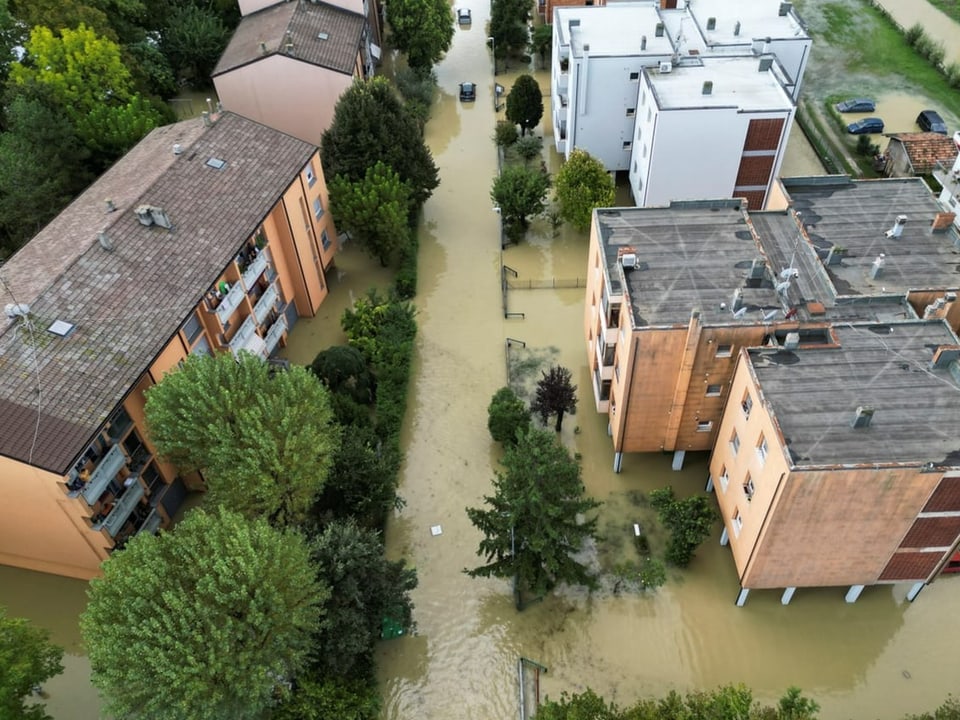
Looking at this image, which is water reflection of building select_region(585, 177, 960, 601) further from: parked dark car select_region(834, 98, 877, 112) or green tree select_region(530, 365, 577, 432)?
parked dark car select_region(834, 98, 877, 112)

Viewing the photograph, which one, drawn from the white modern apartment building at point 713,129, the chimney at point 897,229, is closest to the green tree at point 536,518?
the chimney at point 897,229

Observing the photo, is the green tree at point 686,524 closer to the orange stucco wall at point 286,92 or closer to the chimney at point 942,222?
the chimney at point 942,222

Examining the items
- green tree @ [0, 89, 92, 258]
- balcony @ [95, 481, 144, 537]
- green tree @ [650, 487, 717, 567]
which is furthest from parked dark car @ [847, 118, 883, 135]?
balcony @ [95, 481, 144, 537]

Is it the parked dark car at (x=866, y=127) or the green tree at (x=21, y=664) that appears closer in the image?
the green tree at (x=21, y=664)

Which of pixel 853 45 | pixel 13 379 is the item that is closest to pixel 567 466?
pixel 13 379

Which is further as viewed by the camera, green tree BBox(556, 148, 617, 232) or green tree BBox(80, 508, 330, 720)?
green tree BBox(556, 148, 617, 232)
